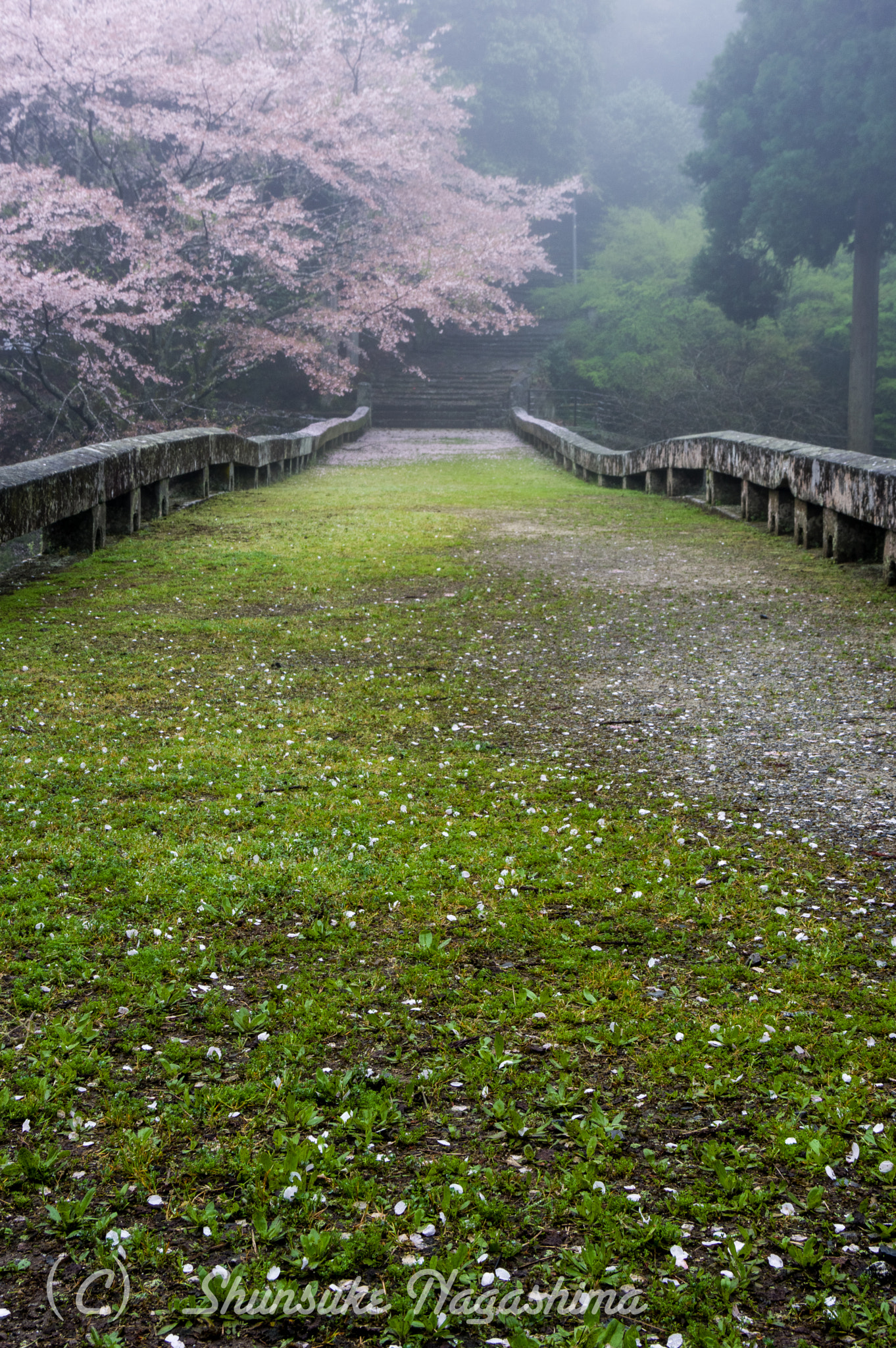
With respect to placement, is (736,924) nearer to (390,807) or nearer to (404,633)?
(390,807)

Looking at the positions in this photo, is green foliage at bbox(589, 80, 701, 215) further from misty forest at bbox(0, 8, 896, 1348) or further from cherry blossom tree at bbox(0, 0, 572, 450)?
misty forest at bbox(0, 8, 896, 1348)

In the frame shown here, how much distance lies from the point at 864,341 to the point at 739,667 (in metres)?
18.8

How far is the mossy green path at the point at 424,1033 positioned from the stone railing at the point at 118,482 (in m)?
2.38

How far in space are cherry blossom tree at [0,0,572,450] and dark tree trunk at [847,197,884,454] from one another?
819 cm

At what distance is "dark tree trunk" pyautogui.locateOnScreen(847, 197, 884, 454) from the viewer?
67.8 ft

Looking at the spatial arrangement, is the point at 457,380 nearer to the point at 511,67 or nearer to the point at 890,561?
the point at 511,67

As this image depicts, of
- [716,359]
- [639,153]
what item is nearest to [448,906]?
[716,359]

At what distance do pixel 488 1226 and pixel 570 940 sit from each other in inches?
34.3

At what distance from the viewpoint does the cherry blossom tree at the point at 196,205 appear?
16.6 metres

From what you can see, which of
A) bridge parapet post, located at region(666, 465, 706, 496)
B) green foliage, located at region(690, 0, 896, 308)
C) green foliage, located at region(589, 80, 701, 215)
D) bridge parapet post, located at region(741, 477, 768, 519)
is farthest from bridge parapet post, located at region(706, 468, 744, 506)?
green foliage, located at region(589, 80, 701, 215)

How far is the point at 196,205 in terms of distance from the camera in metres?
17.1

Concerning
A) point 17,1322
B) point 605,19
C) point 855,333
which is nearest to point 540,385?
point 855,333

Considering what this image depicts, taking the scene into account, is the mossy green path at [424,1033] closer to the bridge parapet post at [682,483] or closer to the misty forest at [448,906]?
the misty forest at [448,906]

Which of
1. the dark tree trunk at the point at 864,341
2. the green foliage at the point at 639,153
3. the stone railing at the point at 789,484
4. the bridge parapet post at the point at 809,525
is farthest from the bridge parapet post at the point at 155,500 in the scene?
the green foliage at the point at 639,153
